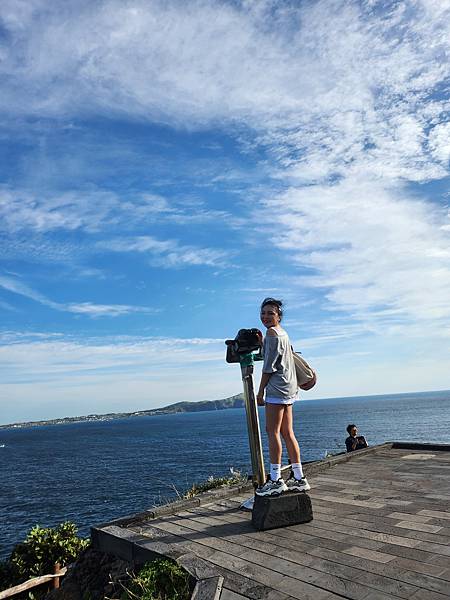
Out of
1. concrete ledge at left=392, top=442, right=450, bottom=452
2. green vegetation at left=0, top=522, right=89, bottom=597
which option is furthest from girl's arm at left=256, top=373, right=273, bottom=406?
green vegetation at left=0, top=522, right=89, bottom=597

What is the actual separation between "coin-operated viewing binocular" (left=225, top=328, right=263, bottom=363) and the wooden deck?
188cm

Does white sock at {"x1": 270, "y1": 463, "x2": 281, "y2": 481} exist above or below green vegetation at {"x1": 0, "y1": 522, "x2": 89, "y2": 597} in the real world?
above

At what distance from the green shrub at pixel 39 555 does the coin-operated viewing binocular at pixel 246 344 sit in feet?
24.6

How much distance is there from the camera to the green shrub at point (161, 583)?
3.69m

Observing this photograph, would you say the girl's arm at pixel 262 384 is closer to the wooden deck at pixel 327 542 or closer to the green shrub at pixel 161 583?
the wooden deck at pixel 327 542

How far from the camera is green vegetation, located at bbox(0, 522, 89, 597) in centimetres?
1039

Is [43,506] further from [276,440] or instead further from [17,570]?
[276,440]

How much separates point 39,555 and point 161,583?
27.6 feet

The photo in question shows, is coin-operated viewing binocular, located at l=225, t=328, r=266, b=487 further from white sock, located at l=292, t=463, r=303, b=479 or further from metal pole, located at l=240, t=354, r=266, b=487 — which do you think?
white sock, located at l=292, t=463, r=303, b=479

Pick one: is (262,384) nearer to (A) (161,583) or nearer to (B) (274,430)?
(B) (274,430)

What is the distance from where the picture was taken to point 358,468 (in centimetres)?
758

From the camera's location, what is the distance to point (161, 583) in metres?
3.91

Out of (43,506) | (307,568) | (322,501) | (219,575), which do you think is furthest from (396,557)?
(43,506)

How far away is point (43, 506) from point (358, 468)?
33.0 m
